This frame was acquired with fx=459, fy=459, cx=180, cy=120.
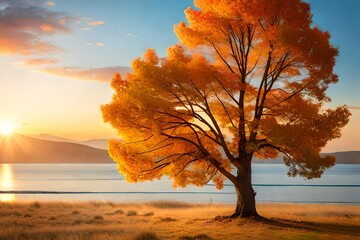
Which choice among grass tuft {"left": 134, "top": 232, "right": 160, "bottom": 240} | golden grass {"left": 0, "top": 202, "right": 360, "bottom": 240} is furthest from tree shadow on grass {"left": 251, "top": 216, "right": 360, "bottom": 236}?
grass tuft {"left": 134, "top": 232, "right": 160, "bottom": 240}

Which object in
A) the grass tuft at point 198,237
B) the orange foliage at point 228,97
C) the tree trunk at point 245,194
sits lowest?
the grass tuft at point 198,237

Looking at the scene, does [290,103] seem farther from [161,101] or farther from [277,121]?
[161,101]

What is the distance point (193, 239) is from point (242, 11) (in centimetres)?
1111

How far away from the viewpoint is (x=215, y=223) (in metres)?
23.2

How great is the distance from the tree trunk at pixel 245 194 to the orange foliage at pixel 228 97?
48 cm

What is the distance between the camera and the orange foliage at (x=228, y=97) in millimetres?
21719

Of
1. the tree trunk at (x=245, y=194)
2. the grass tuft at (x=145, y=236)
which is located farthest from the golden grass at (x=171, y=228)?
the tree trunk at (x=245, y=194)

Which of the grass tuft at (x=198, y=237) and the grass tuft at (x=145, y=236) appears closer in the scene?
the grass tuft at (x=145, y=236)

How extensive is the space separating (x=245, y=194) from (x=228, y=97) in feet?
17.1

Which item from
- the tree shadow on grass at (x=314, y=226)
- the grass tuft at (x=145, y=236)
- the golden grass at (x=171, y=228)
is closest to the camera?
the grass tuft at (x=145, y=236)

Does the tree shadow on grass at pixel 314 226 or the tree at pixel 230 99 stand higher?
the tree at pixel 230 99

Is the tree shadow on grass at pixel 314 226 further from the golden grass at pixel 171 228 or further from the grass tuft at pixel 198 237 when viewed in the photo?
the grass tuft at pixel 198 237

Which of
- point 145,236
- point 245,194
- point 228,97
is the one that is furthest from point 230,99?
point 145,236

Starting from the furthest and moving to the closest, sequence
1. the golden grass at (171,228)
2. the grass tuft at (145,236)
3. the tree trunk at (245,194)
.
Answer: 1. the tree trunk at (245,194)
2. the golden grass at (171,228)
3. the grass tuft at (145,236)
